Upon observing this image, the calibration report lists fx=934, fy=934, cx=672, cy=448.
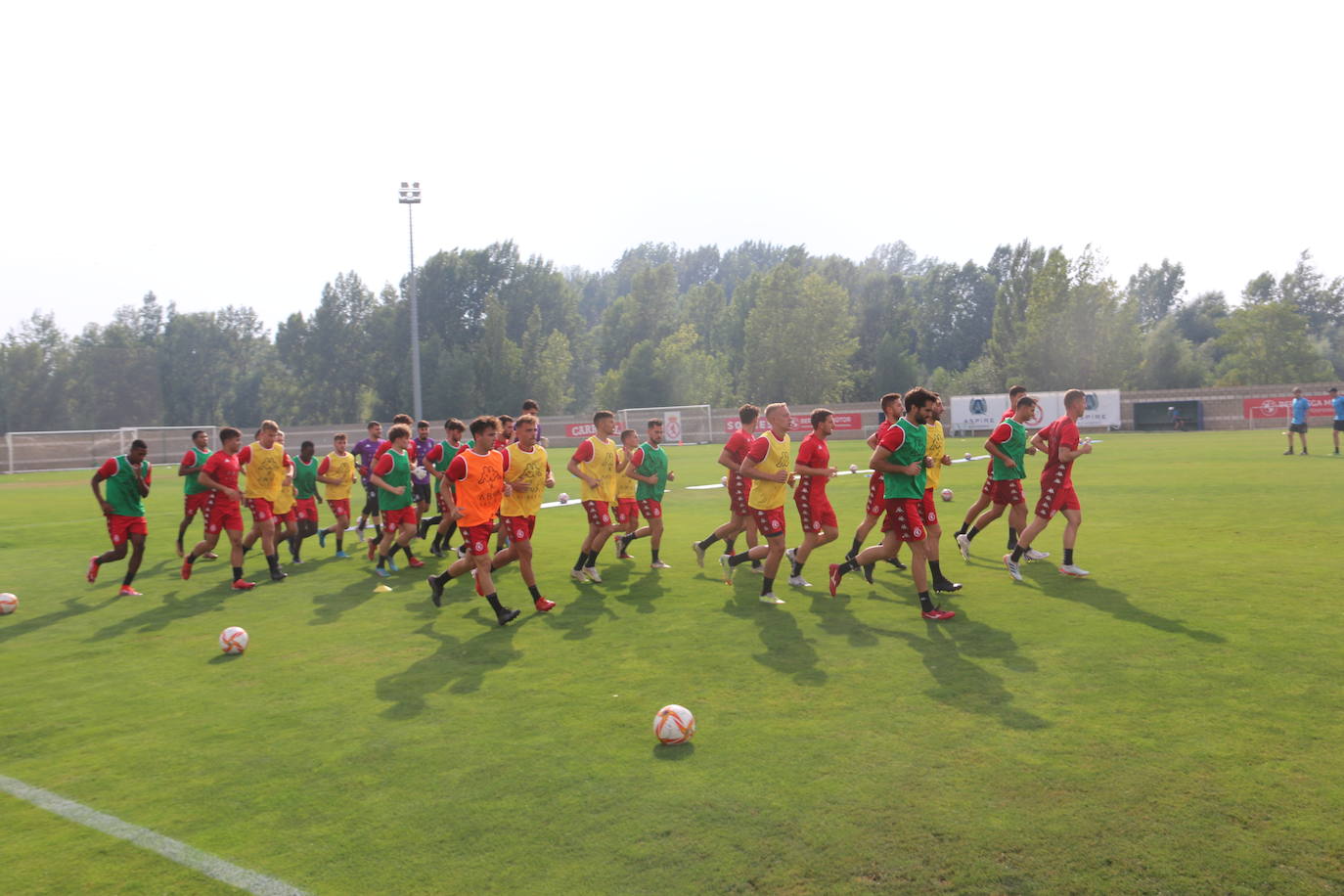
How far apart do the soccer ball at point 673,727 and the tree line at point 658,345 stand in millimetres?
68215

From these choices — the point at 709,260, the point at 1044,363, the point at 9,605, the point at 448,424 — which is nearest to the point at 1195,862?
the point at 448,424

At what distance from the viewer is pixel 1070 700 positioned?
251 inches

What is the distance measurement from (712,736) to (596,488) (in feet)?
19.5

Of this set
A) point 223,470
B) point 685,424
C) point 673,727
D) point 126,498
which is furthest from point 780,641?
point 685,424

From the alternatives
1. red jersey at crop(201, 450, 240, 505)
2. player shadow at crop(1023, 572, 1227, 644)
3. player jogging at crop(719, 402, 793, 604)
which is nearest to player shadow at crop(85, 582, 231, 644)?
red jersey at crop(201, 450, 240, 505)

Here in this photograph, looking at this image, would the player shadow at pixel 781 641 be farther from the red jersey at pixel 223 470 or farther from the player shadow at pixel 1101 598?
the red jersey at pixel 223 470

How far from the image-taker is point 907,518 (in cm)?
891

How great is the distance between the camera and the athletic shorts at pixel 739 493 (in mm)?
11344

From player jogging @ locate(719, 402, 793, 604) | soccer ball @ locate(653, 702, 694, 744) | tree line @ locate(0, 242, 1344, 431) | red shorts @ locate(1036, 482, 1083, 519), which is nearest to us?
soccer ball @ locate(653, 702, 694, 744)

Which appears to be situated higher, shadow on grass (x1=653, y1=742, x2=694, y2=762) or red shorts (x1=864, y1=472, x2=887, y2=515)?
red shorts (x1=864, y1=472, x2=887, y2=515)

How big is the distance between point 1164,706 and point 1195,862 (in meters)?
2.23

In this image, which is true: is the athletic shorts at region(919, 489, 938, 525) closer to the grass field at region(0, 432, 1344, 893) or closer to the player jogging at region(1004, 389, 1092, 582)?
the grass field at region(0, 432, 1344, 893)

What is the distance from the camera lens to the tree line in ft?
229

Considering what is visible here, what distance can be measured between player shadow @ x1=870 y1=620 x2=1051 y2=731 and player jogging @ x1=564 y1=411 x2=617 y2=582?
4.26 metres
